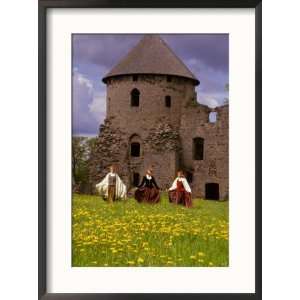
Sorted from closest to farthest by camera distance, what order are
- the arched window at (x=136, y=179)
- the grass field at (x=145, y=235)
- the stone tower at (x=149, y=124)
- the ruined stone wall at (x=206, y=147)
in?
the grass field at (x=145, y=235), the ruined stone wall at (x=206, y=147), the stone tower at (x=149, y=124), the arched window at (x=136, y=179)

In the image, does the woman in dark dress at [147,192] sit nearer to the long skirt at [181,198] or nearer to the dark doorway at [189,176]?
the long skirt at [181,198]

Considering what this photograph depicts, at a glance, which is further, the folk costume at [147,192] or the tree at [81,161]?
the folk costume at [147,192]

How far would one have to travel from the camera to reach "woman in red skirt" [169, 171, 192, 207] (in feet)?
17.0

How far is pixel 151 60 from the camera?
540cm

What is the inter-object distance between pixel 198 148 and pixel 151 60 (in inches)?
43.3

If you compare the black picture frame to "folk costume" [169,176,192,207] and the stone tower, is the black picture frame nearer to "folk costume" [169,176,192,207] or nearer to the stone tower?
the stone tower

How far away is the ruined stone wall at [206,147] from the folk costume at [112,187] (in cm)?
73

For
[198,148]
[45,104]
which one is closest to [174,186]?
[198,148]

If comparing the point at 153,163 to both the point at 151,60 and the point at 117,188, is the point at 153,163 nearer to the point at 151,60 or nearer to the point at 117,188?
the point at 117,188

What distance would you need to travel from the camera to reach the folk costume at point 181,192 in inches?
204

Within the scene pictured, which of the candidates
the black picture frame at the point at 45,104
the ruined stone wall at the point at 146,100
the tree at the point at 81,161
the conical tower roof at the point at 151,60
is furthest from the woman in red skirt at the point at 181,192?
the conical tower roof at the point at 151,60

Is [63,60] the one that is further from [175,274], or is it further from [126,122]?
[175,274]
